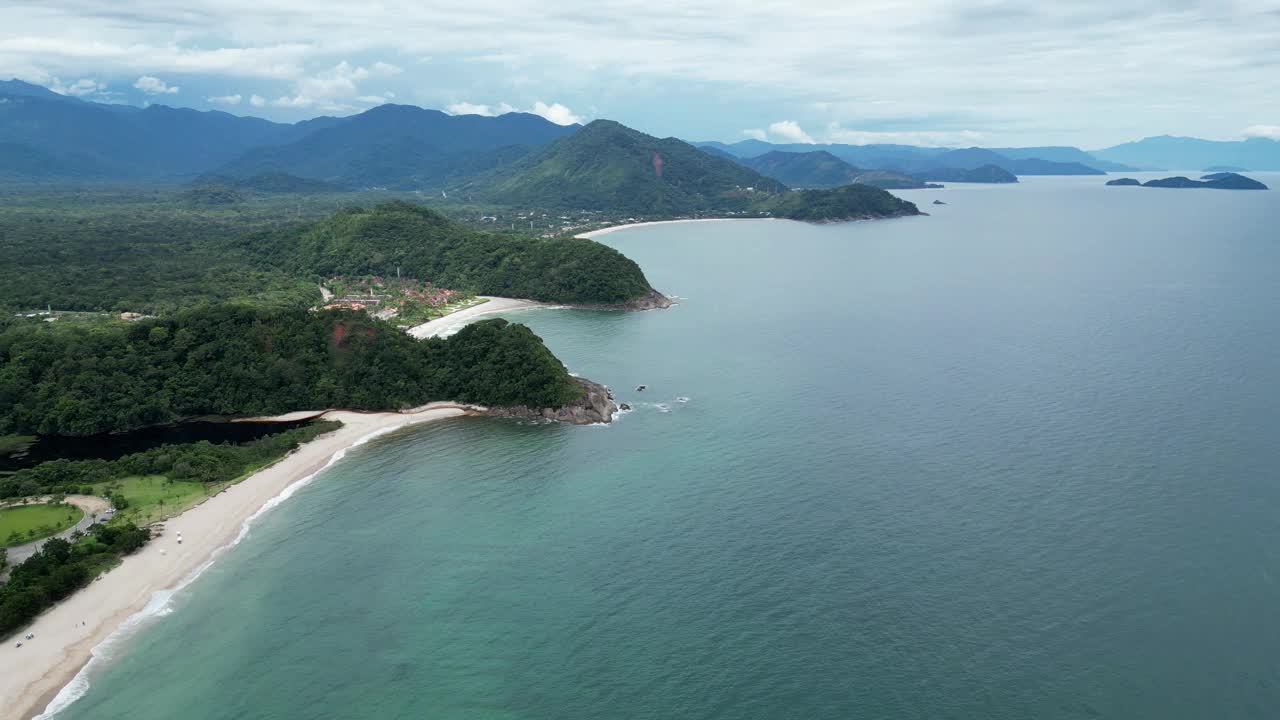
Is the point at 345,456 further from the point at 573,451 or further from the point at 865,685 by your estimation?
the point at 865,685

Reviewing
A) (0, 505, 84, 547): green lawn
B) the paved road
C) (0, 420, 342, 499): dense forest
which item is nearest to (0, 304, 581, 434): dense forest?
(0, 420, 342, 499): dense forest

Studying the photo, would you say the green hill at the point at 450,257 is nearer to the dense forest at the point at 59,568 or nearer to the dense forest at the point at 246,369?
the dense forest at the point at 246,369

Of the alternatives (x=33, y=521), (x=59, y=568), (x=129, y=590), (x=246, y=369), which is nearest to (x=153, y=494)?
(x=33, y=521)

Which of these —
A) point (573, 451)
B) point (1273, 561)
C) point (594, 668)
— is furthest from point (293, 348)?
point (1273, 561)

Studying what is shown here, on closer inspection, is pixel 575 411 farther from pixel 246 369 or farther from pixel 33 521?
pixel 33 521

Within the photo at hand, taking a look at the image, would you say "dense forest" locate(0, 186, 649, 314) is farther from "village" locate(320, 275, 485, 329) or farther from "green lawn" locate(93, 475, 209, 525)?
"green lawn" locate(93, 475, 209, 525)

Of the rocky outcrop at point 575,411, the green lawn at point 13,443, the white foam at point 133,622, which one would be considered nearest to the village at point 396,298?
the rocky outcrop at point 575,411

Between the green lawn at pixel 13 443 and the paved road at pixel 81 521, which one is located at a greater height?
the green lawn at pixel 13 443
